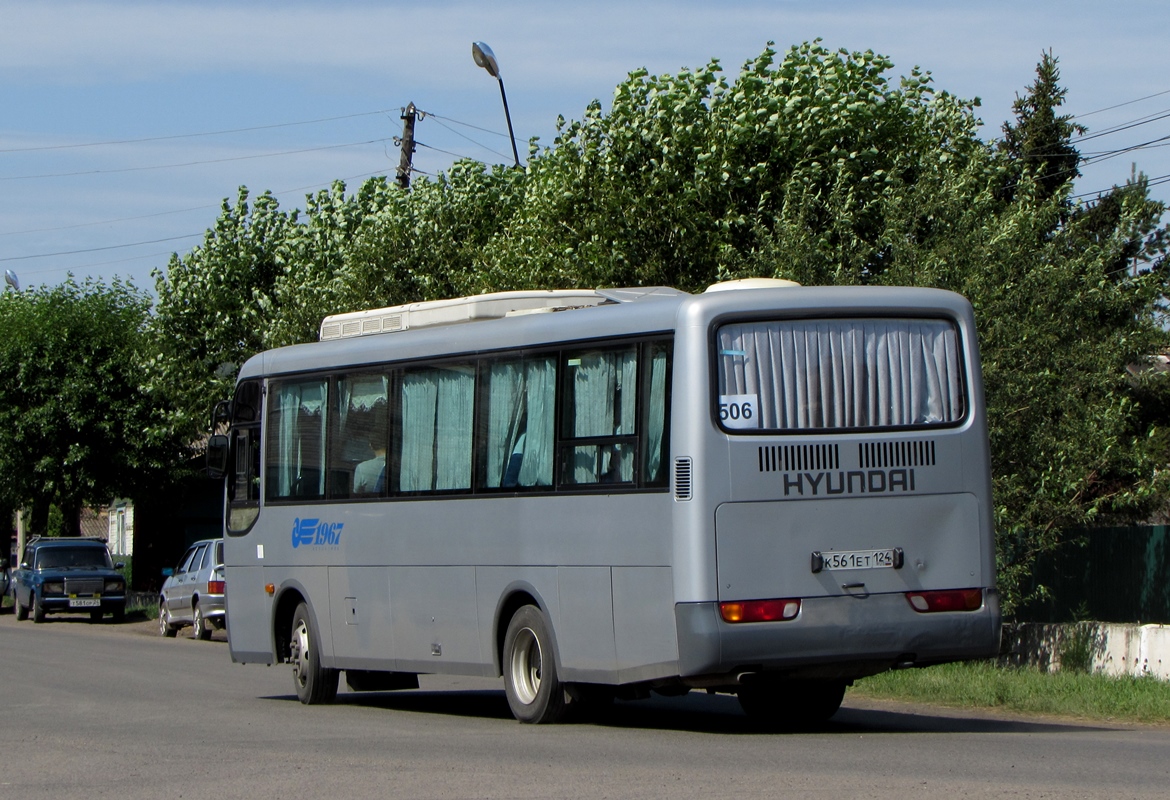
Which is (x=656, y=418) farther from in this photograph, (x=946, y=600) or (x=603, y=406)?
(x=946, y=600)

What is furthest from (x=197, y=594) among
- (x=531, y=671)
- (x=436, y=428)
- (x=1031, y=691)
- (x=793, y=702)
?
(x=793, y=702)

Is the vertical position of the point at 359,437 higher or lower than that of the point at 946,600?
higher

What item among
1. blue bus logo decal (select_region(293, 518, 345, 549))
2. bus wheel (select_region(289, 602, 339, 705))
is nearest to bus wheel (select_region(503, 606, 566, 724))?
blue bus logo decal (select_region(293, 518, 345, 549))

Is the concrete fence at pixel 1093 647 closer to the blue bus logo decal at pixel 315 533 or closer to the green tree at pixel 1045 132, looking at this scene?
the blue bus logo decal at pixel 315 533

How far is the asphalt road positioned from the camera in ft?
29.3

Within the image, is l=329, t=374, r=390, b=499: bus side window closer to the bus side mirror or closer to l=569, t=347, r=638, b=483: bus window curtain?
the bus side mirror

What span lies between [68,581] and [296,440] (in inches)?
914

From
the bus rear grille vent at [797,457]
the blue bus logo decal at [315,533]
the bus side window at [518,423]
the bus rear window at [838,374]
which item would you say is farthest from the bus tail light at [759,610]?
the blue bus logo decal at [315,533]

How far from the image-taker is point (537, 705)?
12.8 metres

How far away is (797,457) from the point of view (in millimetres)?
11391

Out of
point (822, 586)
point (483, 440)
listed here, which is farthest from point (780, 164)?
point (822, 586)

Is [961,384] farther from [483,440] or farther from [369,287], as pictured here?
[369,287]

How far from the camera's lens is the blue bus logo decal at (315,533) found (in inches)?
597

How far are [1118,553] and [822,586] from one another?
9.88m
